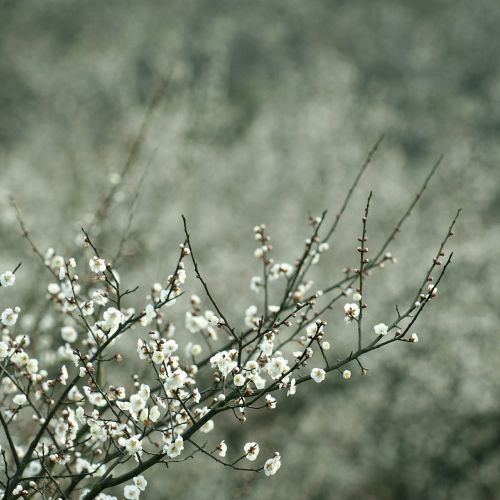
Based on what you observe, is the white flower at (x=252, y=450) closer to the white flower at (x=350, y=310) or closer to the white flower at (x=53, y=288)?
the white flower at (x=350, y=310)

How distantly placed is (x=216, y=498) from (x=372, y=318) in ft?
12.2

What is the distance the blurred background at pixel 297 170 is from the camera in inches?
247

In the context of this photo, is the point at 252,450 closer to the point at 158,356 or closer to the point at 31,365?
the point at 158,356

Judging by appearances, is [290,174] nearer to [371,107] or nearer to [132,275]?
[371,107]

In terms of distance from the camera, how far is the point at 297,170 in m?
11.0

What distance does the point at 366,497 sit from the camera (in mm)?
5953

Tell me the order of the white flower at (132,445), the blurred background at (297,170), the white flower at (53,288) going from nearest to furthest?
the white flower at (132,445), the white flower at (53,288), the blurred background at (297,170)

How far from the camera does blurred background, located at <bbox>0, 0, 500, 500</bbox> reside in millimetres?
6262

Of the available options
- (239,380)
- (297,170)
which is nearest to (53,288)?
(239,380)

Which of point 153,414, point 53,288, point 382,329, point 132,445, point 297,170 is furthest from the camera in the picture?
point 297,170

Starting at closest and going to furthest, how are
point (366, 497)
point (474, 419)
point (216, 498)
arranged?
point (216, 498) → point (366, 497) → point (474, 419)

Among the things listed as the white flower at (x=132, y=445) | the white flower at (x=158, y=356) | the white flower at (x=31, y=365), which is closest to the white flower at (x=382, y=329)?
the white flower at (x=158, y=356)

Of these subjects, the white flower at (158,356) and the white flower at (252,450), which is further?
the white flower at (252,450)

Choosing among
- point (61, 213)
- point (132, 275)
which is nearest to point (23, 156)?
point (61, 213)
